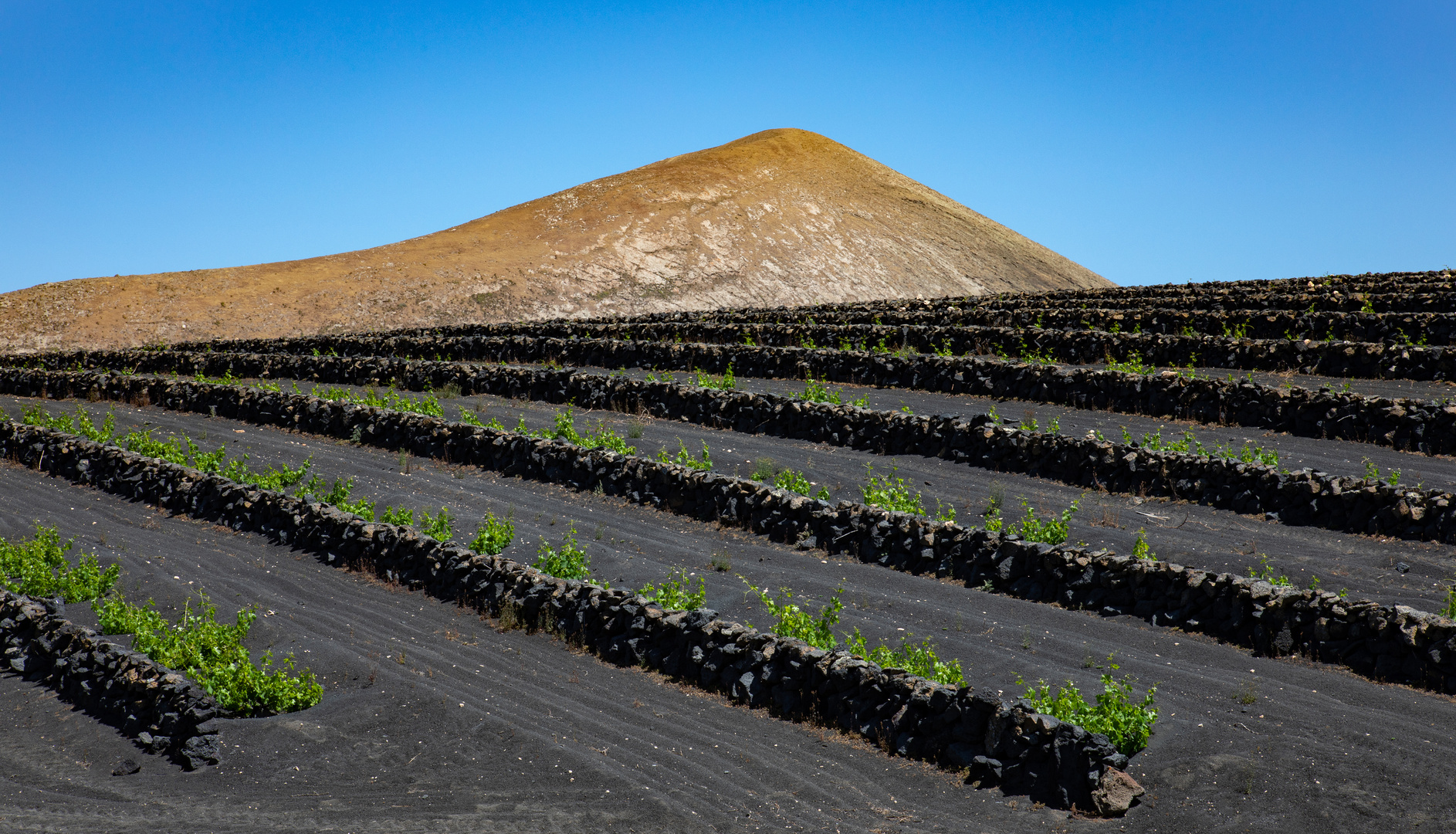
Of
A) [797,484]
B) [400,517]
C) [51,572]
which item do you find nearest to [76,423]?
[51,572]

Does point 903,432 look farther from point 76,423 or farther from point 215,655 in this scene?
point 76,423

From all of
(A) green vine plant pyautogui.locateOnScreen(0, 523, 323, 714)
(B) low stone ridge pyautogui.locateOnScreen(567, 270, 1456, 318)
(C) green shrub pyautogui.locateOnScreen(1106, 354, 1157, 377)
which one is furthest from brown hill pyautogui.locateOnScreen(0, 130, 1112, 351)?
(A) green vine plant pyautogui.locateOnScreen(0, 523, 323, 714)

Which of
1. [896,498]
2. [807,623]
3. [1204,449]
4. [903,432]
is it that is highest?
[1204,449]

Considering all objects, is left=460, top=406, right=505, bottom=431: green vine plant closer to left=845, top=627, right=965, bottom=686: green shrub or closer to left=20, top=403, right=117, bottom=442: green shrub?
left=20, top=403, right=117, bottom=442: green shrub

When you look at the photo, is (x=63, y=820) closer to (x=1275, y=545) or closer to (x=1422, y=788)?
(x=1422, y=788)

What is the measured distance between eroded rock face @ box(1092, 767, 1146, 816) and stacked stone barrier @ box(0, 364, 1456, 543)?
9.57 m

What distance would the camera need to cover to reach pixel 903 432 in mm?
23266

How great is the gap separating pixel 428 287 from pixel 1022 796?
6247 centimetres

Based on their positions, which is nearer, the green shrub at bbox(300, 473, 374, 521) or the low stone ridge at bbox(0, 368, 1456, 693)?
the low stone ridge at bbox(0, 368, 1456, 693)

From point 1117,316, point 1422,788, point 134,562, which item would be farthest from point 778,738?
point 1117,316

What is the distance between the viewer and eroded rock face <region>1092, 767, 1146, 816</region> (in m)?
9.29

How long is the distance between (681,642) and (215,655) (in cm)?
590

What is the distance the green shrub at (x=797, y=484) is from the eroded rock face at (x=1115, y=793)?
31.9 feet

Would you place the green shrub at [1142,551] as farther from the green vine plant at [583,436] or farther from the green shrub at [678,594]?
the green vine plant at [583,436]
